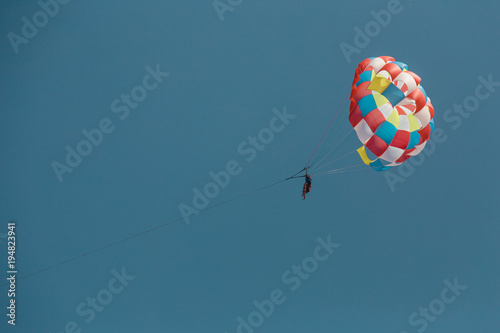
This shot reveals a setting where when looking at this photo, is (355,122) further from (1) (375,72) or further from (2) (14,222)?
(2) (14,222)

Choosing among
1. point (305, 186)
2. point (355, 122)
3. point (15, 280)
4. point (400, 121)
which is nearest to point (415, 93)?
point (400, 121)

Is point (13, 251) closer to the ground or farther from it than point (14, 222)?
closer to the ground

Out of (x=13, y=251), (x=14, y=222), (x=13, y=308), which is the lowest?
(x=13, y=308)

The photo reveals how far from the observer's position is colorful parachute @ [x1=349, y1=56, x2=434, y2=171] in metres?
15.3

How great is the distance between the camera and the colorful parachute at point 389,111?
15273 millimetres

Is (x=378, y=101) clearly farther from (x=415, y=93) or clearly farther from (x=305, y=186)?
(x=305, y=186)

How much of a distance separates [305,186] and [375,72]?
15.6ft

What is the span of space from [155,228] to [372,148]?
1215 centimetres

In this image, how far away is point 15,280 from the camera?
64.6 ft

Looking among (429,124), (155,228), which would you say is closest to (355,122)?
(429,124)

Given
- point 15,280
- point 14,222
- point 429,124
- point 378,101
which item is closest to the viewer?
point 378,101

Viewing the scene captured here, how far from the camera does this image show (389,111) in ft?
50.1

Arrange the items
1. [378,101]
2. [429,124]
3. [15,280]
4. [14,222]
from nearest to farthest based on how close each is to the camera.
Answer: [378,101]
[429,124]
[15,280]
[14,222]

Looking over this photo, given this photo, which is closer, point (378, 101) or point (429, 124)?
point (378, 101)
